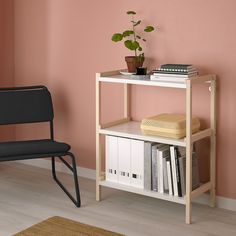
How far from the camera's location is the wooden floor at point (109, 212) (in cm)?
322

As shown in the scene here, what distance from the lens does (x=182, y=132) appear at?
3312 mm

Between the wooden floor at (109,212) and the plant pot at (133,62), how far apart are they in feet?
2.87

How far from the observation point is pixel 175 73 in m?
3.30

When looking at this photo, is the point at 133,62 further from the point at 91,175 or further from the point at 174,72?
the point at 91,175

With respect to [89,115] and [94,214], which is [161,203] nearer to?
[94,214]

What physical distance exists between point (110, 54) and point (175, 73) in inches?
30.8

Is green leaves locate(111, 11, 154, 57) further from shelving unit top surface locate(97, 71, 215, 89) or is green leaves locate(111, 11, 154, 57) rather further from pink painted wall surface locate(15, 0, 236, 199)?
shelving unit top surface locate(97, 71, 215, 89)

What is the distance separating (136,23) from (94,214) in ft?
4.26

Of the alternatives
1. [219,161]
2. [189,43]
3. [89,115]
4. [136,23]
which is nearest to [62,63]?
[89,115]

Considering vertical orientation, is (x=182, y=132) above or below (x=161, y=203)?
above

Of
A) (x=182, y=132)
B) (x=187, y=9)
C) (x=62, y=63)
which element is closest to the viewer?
(x=182, y=132)

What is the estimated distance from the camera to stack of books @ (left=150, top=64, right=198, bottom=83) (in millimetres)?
3285

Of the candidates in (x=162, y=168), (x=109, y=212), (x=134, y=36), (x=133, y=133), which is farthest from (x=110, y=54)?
(x=109, y=212)

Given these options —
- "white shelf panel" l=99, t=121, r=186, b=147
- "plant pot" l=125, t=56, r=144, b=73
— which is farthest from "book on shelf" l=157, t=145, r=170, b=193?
"plant pot" l=125, t=56, r=144, b=73
